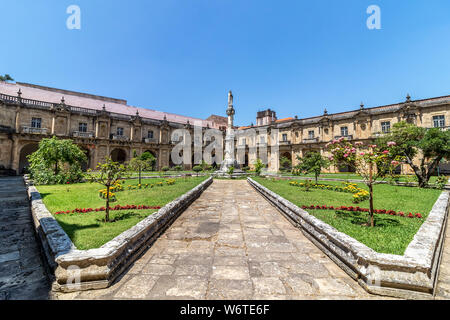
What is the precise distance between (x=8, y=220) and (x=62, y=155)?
10705 mm

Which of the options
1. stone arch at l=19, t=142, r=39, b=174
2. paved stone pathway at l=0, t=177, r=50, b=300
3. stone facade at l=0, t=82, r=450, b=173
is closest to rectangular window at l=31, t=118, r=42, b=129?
stone facade at l=0, t=82, r=450, b=173

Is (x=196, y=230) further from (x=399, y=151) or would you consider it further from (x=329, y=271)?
(x=399, y=151)

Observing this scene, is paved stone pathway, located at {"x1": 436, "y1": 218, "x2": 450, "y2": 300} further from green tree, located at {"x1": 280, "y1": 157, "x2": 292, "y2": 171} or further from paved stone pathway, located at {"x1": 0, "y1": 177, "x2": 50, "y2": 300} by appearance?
green tree, located at {"x1": 280, "y1": 157, "x2": 292, "y2": 171}

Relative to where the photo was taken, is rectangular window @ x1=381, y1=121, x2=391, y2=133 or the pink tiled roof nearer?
the pink tiled roof

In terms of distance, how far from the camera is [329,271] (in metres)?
2.87

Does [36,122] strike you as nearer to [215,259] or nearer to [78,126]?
[78,126]

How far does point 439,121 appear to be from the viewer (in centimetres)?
2361

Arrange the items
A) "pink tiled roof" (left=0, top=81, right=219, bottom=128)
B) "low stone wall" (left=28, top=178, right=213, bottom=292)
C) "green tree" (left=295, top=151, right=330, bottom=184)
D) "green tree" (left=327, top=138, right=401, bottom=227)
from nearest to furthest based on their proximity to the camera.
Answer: "low stone wall" (left=28, top=178, right=213, bottom=292), "green tree" (left=327, top=138, right=401, bottom=227), "green tree" (left=295, top=151, right=330, bottom=184), "pink tiled roof" (left=0, top=81, right=219, bottom=128)

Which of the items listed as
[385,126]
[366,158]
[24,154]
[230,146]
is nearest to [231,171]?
[230,146]

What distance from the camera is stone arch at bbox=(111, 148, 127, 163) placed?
31020 mm

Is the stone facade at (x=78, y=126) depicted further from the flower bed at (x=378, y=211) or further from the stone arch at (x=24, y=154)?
the flower bed at (x=378, y=211)

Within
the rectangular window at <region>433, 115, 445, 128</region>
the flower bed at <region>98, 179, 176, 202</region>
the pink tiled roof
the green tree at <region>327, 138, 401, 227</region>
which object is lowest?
the flower bed at <region>98, 179, 176, 202</region>

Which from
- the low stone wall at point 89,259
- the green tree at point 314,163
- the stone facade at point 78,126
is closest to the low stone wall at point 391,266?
the low stone wall at point 89,259

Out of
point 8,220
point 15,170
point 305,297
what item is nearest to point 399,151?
point 305,297
